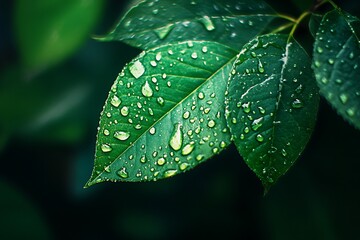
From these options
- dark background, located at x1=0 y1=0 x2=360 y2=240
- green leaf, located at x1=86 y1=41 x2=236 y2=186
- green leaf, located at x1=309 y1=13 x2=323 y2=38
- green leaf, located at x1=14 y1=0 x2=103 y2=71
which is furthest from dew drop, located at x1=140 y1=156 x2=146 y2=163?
green leaf, located at x1=14 y1=0 x2=103 y2=71

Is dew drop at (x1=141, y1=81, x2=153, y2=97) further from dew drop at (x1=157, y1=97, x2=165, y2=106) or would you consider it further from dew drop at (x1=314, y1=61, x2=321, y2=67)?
dew drop at (x1=314, y1=61, x2=321, y2=67)

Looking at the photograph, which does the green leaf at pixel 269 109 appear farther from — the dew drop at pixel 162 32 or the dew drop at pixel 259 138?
the dew drop at pixel 162 32

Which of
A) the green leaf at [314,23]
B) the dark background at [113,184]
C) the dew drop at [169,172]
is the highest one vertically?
the green leaf at [314,23]

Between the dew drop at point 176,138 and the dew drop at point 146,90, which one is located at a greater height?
the dew drop at point 146,90

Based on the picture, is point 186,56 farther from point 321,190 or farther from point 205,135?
point 321,190

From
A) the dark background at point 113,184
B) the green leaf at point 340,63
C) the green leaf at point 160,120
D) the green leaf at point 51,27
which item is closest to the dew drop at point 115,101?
the green leaf at point 160,120

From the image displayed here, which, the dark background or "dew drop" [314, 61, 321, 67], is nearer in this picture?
"dew drop" [314, 61, 321, 67]
